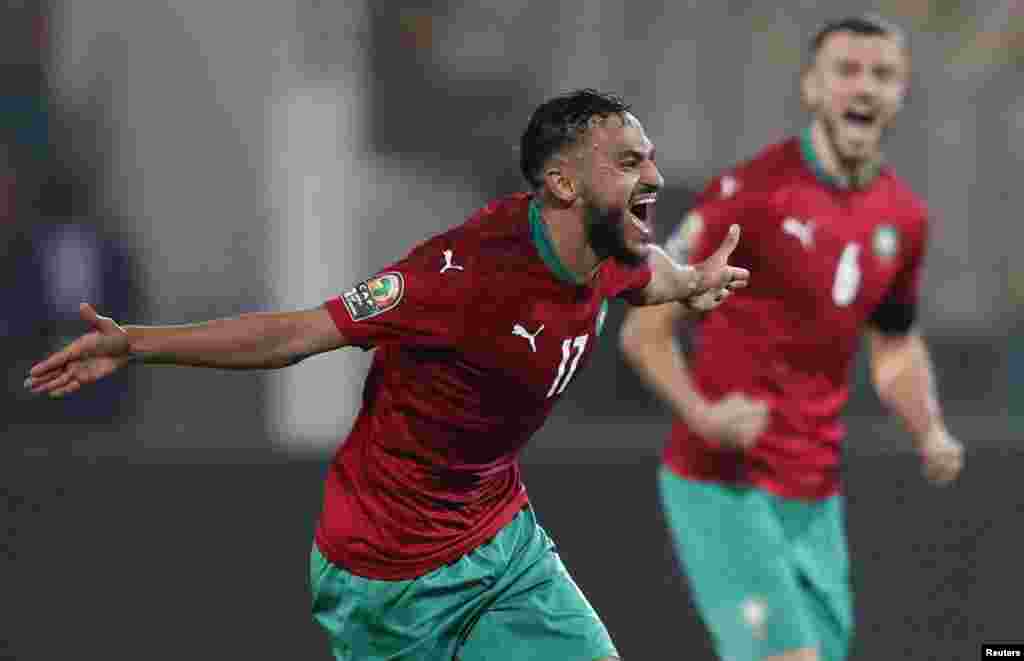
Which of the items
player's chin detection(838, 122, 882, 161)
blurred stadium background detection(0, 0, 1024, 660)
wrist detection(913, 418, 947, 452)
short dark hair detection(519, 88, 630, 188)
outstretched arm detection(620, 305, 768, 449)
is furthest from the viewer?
blurred stadium background detection(0, 0, 1024, 660)

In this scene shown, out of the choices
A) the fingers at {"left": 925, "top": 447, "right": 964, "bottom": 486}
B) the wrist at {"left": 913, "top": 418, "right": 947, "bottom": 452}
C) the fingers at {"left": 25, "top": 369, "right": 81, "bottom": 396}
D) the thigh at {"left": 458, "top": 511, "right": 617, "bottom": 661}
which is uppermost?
the fingers at {"left": 25, "top": 369, "right": 81, "bottom": 396}

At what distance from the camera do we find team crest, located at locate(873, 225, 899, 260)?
550 centimetres

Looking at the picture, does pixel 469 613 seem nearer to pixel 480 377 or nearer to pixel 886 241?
pixel 480 377


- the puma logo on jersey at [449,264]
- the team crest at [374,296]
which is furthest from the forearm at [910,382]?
the team crest at [374,296]

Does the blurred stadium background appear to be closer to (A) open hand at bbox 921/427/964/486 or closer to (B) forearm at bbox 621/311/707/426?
(A) open hand at bbox 921/427/964/486

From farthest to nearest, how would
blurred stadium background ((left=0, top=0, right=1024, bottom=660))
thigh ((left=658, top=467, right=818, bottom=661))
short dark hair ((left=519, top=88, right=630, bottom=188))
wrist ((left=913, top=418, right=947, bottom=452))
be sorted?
blurred stadium background ((left=0, top=0, right=1024, bottom=660)) < wrist ((left=913, top=418, right=947, bottom=452)) < thigh ((left=658, top=467, right=818, bottom=661)) < short dark hair ((left=519, top=88, right=630, bottom=188))

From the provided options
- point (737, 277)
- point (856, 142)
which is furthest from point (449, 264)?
point (856, 142)

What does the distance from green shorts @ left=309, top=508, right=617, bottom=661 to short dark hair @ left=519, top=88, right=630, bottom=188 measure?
862mm

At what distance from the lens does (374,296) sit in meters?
3.69

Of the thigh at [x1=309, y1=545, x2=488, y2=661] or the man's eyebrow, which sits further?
the thigh at [x1=309, y1=545, x2=488, y2=661]

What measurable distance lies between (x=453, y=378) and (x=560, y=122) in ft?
1.91

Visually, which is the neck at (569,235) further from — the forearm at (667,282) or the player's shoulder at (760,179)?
the player's shoulder at (760,179)

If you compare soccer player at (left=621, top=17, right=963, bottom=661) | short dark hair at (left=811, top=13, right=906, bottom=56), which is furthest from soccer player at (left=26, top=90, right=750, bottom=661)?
short dark hair at (left=811, top=13, right=906, bottom=56)

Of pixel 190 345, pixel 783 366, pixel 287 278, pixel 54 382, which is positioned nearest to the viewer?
pixel 54 382
